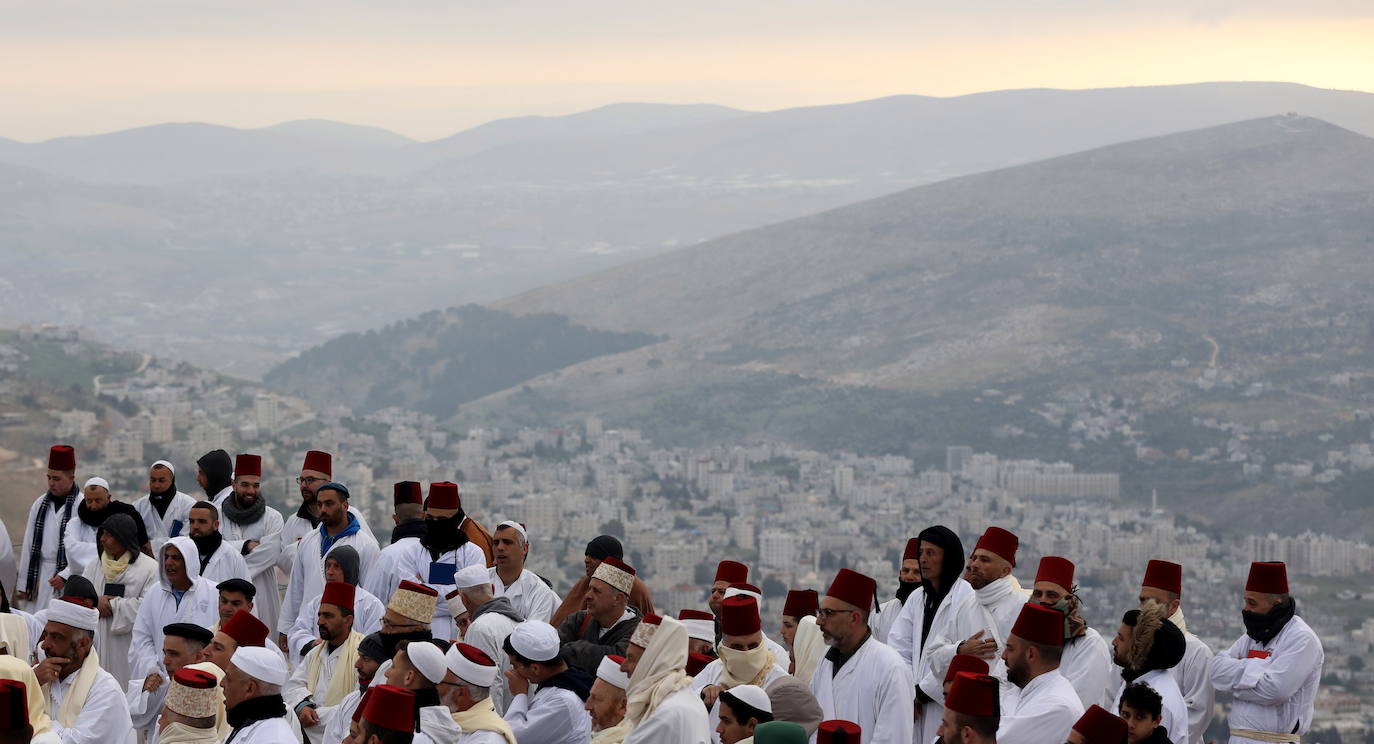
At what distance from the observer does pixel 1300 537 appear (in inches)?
4099

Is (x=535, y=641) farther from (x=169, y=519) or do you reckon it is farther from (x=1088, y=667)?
(x=169, y=519)

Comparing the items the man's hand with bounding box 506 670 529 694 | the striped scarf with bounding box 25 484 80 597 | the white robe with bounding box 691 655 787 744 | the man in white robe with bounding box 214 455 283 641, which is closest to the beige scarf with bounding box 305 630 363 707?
the man's hand with bounding box 506 670 529 694

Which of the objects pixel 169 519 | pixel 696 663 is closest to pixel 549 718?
pixel 696 663

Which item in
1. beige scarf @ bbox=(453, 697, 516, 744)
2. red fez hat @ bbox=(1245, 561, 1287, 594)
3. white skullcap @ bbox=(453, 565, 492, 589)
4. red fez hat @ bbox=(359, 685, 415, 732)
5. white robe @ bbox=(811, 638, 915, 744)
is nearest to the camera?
red fez hat @ bbox=(359, 685, 415, 732)

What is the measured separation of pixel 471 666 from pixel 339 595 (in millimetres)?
1590

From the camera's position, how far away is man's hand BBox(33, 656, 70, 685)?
23.2 ft

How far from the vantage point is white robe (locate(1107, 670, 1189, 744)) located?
6957mm

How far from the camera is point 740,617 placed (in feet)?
22.6

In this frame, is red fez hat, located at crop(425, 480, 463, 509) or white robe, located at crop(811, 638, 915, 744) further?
red fez hat, located at crop(425, 480, 463, 509)

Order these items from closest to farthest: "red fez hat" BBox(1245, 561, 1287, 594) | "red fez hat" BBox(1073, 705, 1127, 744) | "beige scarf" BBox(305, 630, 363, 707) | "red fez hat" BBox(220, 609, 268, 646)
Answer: "red fez hat" BBox(1073, 705, 1127, 744)
"red fez hat" BBox(220, 609, 268, 646)
"beige scarf" BBox(305, 630, 363, 707)
"red fez hat" BBox(1245, 561, 1287, 594)

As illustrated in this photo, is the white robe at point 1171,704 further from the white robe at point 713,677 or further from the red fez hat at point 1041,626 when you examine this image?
the white robe at point 713,677

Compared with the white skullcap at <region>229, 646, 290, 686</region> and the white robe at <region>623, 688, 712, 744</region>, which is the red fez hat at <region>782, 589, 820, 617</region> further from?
the white skullcap at <region>229, 646, 290, 686</region>

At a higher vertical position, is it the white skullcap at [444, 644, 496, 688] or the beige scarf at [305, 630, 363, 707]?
the white skullcap at [444, 644, 496, 688]

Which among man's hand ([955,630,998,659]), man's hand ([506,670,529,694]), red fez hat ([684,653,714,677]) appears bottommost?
red fez hat ([684,653,714,677])
